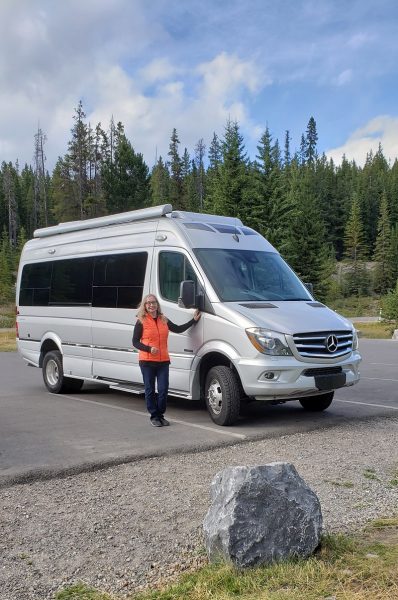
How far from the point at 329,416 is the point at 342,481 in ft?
11.1

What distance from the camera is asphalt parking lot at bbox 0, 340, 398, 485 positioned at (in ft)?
23.0

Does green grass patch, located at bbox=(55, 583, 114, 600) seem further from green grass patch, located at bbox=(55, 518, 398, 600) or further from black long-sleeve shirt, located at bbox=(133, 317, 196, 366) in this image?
black long-sleeve shirt, located at bbox=(133, 317, 196, 366)

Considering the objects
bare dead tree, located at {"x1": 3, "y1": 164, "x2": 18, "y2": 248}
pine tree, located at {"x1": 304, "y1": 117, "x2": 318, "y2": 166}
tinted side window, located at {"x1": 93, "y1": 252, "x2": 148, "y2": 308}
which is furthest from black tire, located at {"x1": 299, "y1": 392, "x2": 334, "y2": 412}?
pine tree, located at {"x1": 304, "y1": 117, "x2": 318, "y2": 166}

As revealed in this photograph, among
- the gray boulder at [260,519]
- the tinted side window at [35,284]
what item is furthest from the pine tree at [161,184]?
the gray boulder at [260,519]

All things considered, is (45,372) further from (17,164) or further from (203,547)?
(17,164)

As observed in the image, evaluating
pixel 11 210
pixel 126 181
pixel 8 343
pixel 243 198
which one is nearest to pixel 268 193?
pixel 243 198

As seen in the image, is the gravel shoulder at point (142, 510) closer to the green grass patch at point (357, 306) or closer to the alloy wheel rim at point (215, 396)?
the alloy wheel rim at point (215, 396)

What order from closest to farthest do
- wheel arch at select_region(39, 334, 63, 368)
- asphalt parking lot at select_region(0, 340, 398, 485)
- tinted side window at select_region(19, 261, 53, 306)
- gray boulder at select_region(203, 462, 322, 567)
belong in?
1. gray boulder at select_region(203, 462, 322, 567)
2. asphalt parking lot at select_region(0, 340, 398, 485)
3. wheel arch at select_region(39, 334, 63, 368)
4. tinted side window at select_region(19, 261, 53, 306)

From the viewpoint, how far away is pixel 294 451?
7348mm

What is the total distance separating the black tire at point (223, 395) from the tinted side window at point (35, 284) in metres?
5.03

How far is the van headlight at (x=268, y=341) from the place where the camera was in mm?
8148

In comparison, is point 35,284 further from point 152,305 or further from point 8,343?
point 8,343

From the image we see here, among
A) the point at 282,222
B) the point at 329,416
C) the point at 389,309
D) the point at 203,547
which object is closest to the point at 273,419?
the point at 329,416

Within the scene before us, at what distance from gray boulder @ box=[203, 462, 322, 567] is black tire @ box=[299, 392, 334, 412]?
5.56 m
